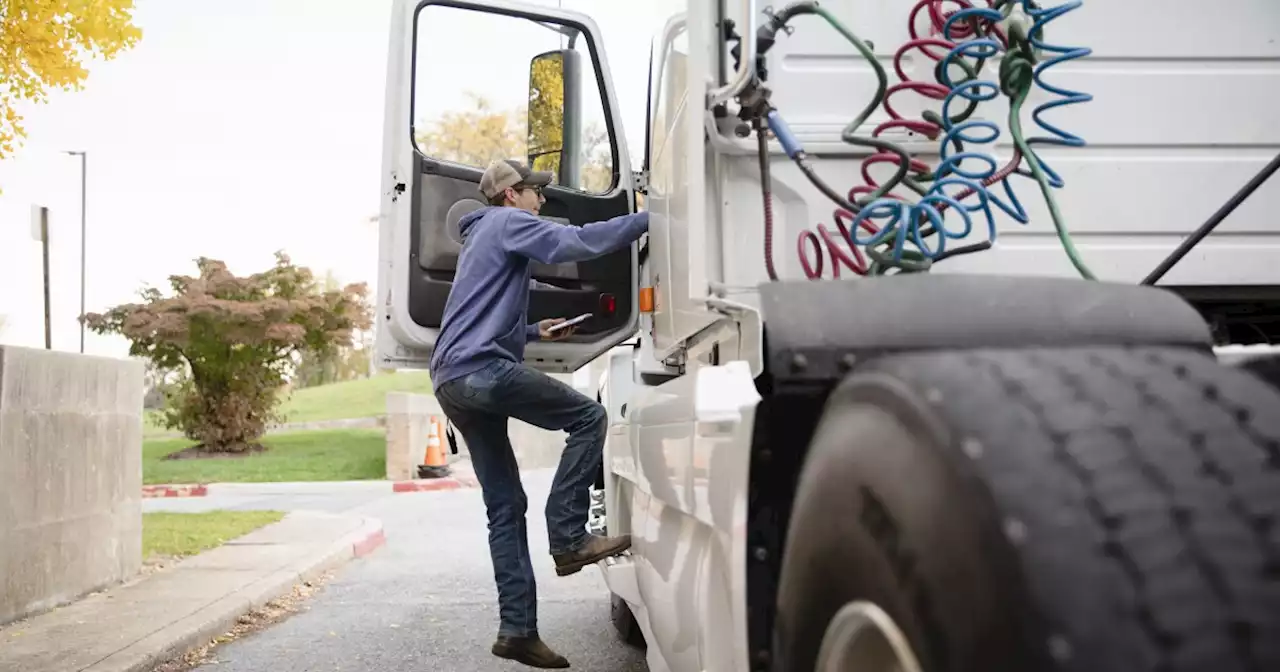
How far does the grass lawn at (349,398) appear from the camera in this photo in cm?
3678

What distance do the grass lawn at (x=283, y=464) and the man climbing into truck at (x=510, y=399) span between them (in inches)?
604

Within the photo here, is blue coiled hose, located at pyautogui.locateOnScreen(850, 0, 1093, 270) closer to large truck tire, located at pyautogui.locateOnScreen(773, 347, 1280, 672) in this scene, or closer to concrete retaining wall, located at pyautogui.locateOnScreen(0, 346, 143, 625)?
large truck tire, located at pyautogui.locateOnScreen(773, 347, 1280, 672)

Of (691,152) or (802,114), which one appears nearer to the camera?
(691,152)

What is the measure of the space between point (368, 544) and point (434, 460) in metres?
9.84

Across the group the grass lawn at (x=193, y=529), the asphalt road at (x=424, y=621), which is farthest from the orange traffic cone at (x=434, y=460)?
the asphalt road at (x=424, y=621)

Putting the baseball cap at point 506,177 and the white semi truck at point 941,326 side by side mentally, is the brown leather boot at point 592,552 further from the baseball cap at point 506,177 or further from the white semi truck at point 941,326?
the baseball cap at point 506,177

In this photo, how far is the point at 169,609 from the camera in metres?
5.91

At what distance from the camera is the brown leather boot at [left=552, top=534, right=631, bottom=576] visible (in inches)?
162

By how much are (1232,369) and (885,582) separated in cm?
54

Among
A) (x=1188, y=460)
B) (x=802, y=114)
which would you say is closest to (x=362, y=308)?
(x=802, y=114)

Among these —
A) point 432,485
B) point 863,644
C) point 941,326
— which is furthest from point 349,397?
point 863,644

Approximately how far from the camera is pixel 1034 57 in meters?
2.75

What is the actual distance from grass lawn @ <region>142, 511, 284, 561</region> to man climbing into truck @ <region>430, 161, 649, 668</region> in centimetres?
464

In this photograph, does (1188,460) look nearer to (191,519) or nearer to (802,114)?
(802,114)
